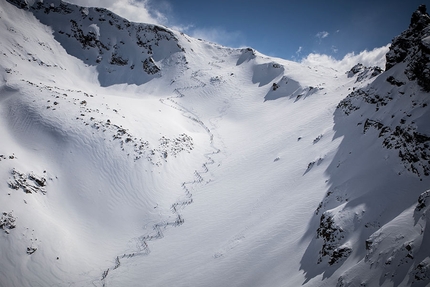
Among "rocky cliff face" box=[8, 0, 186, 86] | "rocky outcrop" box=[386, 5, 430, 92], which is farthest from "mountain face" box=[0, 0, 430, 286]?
"rocky cliff face" box=[8, 0, 186, 86]

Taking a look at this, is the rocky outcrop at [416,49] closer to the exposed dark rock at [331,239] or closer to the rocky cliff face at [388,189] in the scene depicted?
the rocky cliff face at [388,189]

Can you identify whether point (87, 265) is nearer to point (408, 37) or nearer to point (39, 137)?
point (39, 137)

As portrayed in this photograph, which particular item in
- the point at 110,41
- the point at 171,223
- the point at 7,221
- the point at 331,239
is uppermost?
the point at 110,41

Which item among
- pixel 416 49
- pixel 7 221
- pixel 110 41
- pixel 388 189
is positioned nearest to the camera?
pixel 388 189

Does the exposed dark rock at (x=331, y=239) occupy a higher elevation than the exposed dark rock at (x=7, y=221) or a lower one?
lower

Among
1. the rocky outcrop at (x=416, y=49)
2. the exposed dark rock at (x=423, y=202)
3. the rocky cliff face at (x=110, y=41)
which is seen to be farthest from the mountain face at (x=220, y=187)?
the rocky cliff face at (x=110, y=41)

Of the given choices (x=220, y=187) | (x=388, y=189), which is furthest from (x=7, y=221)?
(x=388, y=189)

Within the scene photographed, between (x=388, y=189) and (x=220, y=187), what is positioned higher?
(x=220, y=187)

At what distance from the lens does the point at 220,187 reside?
24109 mm

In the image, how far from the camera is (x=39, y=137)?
22.7 meters

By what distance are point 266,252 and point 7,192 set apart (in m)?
21.2

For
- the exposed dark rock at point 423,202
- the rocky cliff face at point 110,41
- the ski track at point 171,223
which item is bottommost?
the exposed dark rock at point 423,202

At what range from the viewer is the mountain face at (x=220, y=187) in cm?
1152

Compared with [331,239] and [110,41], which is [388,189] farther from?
[110,41]
